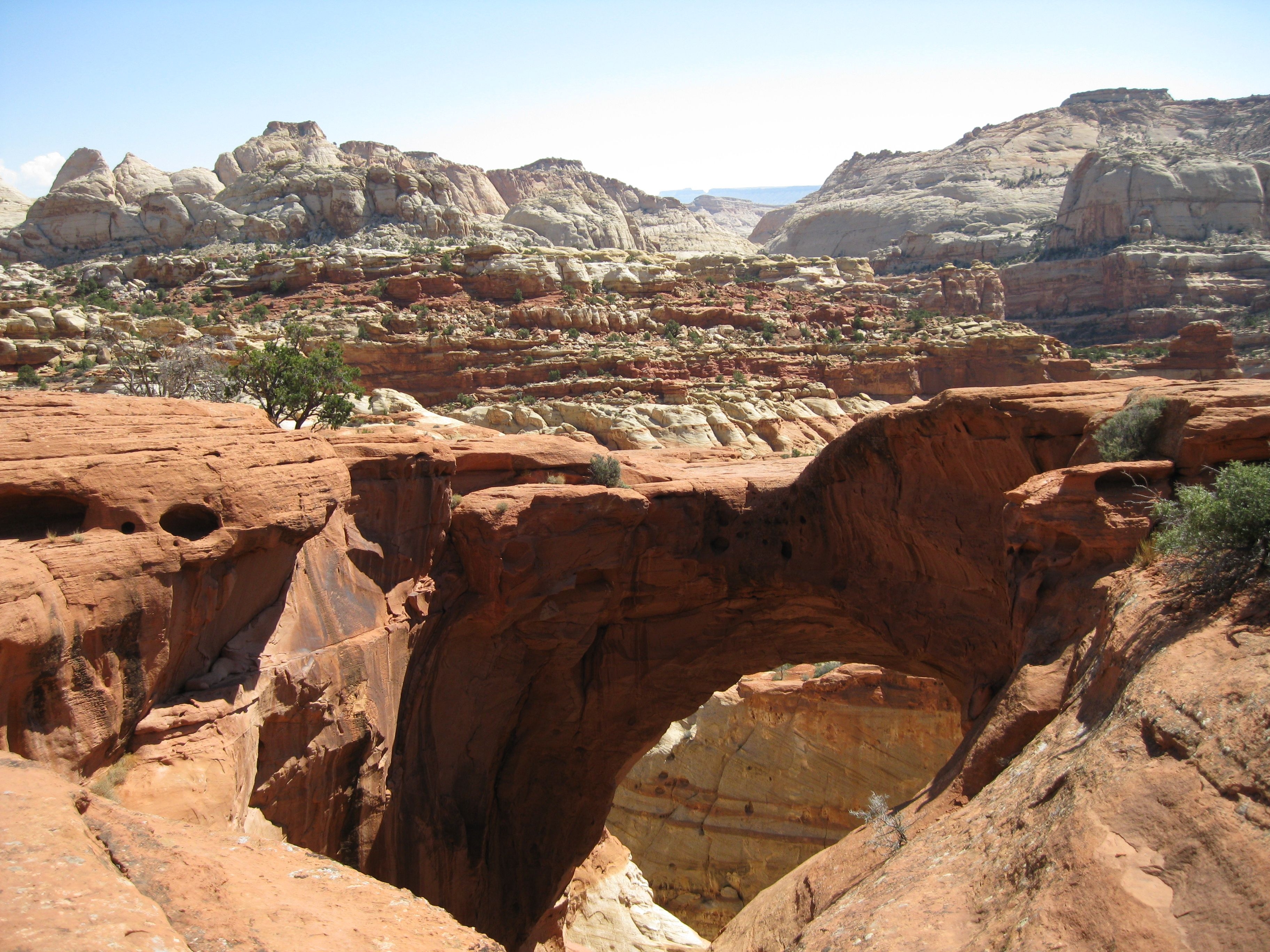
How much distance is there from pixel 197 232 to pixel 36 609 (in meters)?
76.6

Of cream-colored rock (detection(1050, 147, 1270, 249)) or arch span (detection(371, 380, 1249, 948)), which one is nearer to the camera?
arch span (detection(371, 380, 1249, 948))

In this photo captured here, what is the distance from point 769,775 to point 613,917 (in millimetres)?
6419

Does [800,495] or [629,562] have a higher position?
[800,495]

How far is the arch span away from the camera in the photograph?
14.4m

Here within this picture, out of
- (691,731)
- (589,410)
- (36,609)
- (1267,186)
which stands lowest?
(691,731)

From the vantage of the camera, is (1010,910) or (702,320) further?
(702,320)

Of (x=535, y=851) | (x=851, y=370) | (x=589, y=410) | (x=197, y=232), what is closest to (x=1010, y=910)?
(x=535, y=851)

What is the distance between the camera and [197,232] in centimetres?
7362

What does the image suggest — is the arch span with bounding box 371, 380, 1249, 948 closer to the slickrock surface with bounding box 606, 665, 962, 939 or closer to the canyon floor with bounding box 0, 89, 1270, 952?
the canyon floor with bounding box 0, 89, 1270, 952

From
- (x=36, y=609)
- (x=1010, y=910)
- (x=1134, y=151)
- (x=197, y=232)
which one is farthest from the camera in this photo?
(x=1134, y=151)

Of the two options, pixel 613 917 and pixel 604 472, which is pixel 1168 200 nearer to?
pixel 604 472

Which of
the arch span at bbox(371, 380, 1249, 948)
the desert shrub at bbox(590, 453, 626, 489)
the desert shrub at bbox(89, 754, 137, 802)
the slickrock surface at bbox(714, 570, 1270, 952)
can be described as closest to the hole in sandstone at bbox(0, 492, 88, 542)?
the desert shrub at bbox(89, 754, 137, 802)

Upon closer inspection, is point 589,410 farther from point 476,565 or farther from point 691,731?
point 476,565

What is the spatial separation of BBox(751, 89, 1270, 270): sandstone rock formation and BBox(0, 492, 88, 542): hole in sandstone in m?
99.6
